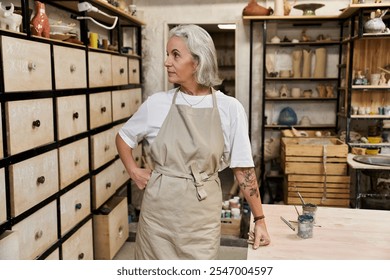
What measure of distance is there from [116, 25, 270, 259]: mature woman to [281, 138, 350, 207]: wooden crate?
273 cm

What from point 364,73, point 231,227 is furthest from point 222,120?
point 364,73

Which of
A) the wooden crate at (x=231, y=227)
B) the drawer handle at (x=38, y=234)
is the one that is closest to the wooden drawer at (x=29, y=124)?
the drawer handle at (x=38, y=234)

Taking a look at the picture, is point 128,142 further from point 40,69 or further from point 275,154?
point 275,154

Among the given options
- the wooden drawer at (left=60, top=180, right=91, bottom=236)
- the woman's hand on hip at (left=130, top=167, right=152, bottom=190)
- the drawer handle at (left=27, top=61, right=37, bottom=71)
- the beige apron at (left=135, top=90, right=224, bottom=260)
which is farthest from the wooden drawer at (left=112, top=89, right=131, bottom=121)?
the beige apron at (left=135, top=90, right=224, bottom=260)

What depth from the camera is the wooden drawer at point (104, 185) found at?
3204 mm

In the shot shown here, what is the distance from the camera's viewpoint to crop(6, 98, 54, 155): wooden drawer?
6.62 ft

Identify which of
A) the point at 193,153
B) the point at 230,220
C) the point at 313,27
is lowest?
the point at 230,220

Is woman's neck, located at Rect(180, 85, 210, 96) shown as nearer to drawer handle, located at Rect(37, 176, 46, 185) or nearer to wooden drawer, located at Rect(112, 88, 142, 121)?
drawer handle, located at Rect(37, 176, 46, 185)

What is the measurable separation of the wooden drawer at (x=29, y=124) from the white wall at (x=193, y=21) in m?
3.17

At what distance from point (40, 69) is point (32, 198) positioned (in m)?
0.68

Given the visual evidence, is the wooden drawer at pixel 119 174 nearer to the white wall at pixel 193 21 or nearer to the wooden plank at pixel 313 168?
the wooden plank at pixel 313 168

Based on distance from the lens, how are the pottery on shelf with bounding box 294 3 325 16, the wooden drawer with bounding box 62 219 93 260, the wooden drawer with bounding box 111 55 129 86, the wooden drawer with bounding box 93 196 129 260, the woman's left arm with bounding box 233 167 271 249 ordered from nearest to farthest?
the woman's left arm with bounding box 233 167 271 249, the wooden drawer with bounding box 62 219 93 260, the wooden drawer with bounding box 93 196 129 260, the wooden drawer with bounding box 111 55 129 86, the pottery on shelf with bounding box 294 3 325 16

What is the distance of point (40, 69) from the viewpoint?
2307 mm
